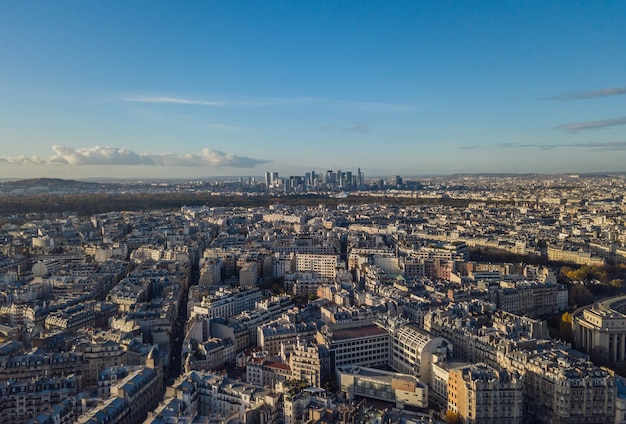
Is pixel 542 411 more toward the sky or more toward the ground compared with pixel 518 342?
more toward the ground

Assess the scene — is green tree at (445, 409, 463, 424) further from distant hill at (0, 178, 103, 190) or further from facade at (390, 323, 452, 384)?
distant hill at (0, 178, 103, 190)

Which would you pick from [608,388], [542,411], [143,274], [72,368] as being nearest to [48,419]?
[72,368]

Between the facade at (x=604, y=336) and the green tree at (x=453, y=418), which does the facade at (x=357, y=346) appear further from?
the facade at (x=604, y=336)

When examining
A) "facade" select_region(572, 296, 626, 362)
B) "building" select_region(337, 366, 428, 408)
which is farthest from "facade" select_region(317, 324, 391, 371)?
"facade" select_region(572, 296, 626, 362)

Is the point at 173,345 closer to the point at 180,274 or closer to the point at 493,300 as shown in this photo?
the point at 180,274

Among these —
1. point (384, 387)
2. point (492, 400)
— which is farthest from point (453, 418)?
point (384, 387)

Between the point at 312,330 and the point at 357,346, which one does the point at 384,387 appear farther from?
the point at 312,330

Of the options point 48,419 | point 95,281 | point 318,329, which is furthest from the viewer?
point 95,281

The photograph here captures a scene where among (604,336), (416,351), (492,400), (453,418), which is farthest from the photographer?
(604,336)

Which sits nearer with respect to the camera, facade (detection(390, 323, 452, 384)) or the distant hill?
facade (detection(390, 323, 452, 384))

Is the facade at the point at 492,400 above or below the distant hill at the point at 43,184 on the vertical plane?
below

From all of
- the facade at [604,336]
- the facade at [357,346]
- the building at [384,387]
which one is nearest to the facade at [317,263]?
the facade at [357,346]
